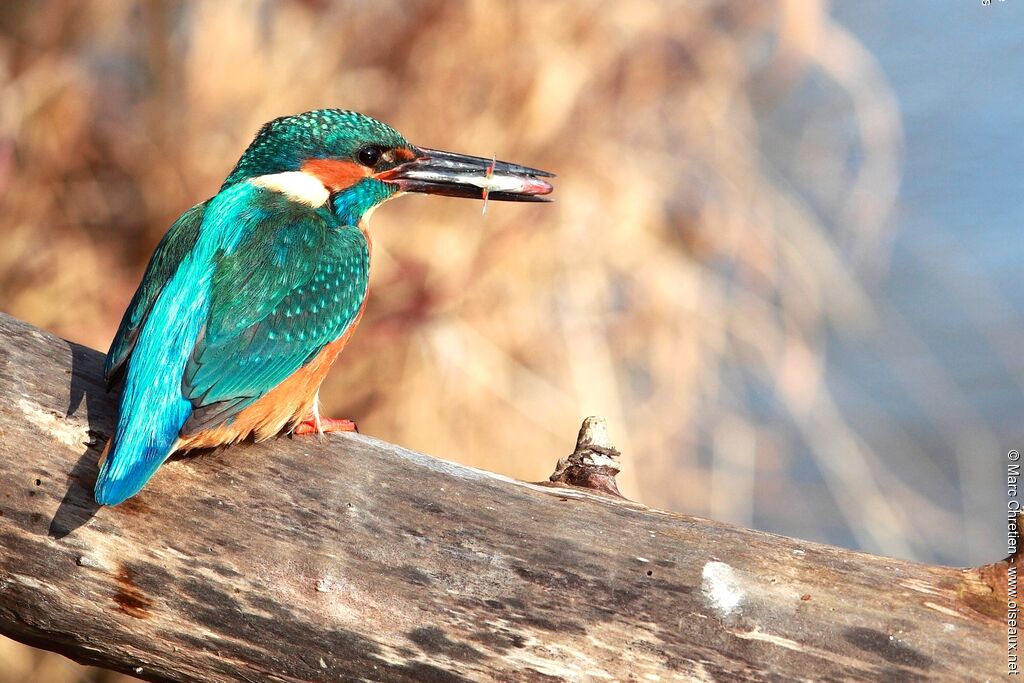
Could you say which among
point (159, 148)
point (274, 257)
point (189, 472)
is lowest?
point (189, 472)

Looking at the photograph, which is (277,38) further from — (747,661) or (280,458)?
(747,661)

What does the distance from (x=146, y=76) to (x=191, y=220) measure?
194 cm

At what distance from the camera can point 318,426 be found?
2441mm

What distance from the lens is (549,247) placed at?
4648 mm

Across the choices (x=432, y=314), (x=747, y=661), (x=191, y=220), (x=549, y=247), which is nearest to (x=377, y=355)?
(x=432, y=314)

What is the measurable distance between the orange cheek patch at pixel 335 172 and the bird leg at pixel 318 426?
0.57 m

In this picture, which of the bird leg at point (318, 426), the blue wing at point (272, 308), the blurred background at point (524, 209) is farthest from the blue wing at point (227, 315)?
the blurred background at point (524, 209)

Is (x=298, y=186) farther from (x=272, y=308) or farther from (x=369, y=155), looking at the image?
(x=272, y=308)

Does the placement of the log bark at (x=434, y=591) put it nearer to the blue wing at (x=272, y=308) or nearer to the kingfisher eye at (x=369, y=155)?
the blue wing at (x=272, y=308)

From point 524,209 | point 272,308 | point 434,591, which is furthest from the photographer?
point 524,209

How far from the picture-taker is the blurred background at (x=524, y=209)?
416cm

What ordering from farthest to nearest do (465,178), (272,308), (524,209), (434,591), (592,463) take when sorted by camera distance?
(524,209)
(465,178)
(272,308)
(592,463)
(434,591)

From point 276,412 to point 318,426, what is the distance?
93mm

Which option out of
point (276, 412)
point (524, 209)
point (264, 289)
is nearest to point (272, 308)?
point (264, 289)
